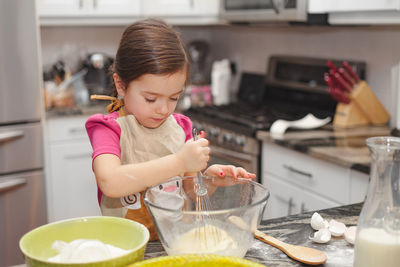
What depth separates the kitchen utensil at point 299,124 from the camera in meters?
2.29

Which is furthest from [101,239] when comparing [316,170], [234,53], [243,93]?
[234,53]

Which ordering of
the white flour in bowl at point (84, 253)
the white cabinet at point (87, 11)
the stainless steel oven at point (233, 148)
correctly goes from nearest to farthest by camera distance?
the white flour in bowl at point (84, 253), the stainless steel oven at point (233, 148), the white cabinet at point (87, 11)

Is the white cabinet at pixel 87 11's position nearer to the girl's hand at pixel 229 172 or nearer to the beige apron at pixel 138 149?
the beige apron at pixel 138 149

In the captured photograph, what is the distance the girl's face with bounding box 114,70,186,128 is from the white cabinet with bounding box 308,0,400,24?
118 cm

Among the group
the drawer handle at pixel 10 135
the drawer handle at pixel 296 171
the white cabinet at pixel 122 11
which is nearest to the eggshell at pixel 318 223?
the drawer handle at pixel 296 171

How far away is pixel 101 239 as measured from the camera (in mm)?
869

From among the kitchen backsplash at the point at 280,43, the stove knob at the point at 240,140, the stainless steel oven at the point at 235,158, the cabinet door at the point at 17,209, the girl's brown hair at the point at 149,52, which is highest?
the girl's brown hair at the point at 149,52

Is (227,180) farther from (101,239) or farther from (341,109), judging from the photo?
(341,109)

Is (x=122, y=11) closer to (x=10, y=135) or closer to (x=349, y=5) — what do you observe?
(x=10, y=135)

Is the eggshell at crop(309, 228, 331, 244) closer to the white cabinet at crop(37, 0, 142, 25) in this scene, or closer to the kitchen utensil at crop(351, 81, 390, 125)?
the kitchen utensil at crop(351, 81, 390, 125)

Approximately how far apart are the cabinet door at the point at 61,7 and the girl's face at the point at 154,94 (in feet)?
6.11

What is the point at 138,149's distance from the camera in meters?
1.19

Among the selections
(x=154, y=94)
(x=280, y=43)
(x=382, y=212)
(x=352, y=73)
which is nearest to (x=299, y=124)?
(x=352, y=73)

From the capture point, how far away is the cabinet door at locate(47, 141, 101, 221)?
2.69 metres
